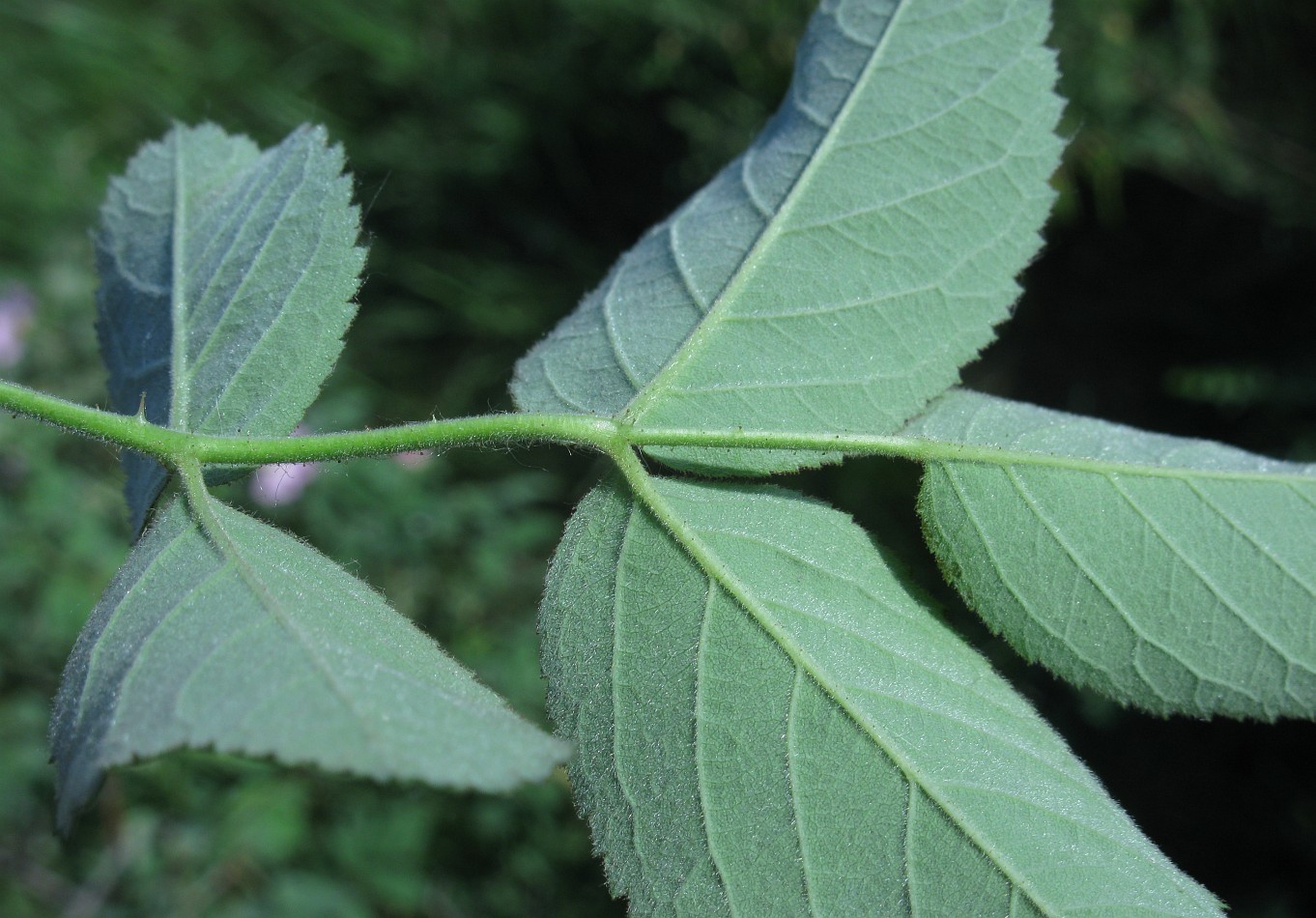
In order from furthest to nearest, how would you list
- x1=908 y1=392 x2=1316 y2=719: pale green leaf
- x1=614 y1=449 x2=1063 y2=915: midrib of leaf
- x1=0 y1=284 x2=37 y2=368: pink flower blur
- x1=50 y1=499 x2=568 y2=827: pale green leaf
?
1. x1=0 y1=284 x2=37 y2=368: pink flower blur
2. x1=908 y1=392 x2=1316 y2=719: pale green leaf
3. x1=614 y1=449 x2=1063 y2=915: midrib of leaf
4. x1=50 y1=499 x2=568 y2=827: pale green leaf

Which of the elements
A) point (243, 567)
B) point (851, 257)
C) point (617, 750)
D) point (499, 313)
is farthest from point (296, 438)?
point (499, 313)

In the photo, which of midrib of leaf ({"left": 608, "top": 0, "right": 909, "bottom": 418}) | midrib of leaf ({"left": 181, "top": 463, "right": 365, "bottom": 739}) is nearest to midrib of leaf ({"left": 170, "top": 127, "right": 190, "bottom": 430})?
midrib of leaf ({"left": 181, "top": 463, "right": 365, "bottom": 739})

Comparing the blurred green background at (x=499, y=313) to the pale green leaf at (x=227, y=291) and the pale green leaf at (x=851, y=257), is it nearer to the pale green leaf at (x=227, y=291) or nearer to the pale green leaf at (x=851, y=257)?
the pale green leaf at (x=227, y=291)

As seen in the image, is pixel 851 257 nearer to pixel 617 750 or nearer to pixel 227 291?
pixel 617 750

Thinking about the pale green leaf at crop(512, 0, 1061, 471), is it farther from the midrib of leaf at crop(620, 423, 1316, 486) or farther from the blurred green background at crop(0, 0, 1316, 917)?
the blurred green background at crop(0, 0, 1316, 917)

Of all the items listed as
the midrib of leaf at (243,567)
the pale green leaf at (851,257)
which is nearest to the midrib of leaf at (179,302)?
the midrib of leaf at (243,567)
